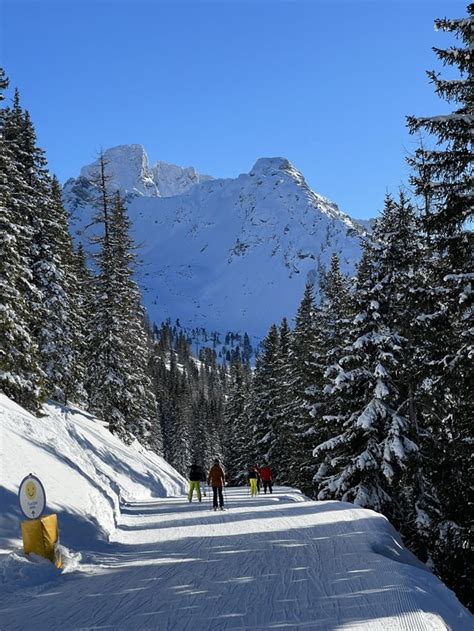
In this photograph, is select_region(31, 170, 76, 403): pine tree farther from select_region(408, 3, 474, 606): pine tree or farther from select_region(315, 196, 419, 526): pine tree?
select_region(408, 3, 474, 606): pine tree

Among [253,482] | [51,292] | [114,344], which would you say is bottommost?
[253,482]

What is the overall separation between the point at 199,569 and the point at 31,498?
283 centimetres

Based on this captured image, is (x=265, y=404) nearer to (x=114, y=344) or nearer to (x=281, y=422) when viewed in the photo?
(x=281, y=422)

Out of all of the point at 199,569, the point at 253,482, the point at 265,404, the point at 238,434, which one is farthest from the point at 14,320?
the point at 238,434

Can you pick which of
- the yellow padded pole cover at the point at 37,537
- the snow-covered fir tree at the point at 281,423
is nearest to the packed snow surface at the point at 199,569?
the yellow padded pole cover at the point at 37,537

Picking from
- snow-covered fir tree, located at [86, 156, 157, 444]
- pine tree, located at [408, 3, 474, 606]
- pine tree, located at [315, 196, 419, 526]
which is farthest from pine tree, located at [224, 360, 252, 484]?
pine tree, located at [408, 3, 474, 606]

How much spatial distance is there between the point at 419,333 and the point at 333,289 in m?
11.8

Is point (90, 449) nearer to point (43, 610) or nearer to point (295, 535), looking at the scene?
point (295, 535)

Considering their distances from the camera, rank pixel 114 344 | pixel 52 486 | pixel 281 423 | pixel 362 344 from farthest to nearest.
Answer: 1. pixel 281 423
2. pixel 114 344
3. pixel 362 344
4. pixel 52 486

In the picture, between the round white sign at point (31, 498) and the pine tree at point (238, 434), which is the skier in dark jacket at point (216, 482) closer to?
the round white sign at point (31, 498)

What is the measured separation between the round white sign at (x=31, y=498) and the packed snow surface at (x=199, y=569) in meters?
0.69

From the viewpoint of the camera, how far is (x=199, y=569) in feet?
29.7

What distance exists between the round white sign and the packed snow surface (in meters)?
0.69

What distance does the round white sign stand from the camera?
864 cm
